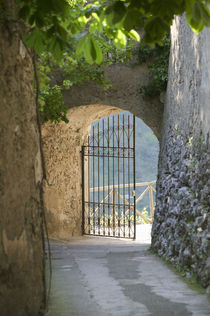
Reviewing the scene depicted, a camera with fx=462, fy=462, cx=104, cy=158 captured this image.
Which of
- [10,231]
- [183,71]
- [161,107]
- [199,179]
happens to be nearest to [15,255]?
[10,231]

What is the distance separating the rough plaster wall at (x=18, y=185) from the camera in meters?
3.37

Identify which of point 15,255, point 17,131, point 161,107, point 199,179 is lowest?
point 15,255

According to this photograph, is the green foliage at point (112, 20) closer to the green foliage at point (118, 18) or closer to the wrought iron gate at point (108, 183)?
the green foliage at point (118, 18)

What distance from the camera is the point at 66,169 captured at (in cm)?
984

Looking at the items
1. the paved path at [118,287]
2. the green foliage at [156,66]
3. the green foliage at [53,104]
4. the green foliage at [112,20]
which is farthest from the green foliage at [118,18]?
the green foliage at [156,66]

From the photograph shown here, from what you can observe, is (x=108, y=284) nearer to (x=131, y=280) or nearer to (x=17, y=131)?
(x=131, y=280)

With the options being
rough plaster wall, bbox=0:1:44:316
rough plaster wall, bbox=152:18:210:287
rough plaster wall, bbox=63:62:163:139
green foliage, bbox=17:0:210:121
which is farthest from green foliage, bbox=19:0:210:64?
rough plaster wall, bbox=63:62:163:139

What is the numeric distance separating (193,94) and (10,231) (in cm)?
345

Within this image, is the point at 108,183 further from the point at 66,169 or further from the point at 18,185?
the point at 18,185

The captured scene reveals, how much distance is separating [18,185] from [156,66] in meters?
5.87

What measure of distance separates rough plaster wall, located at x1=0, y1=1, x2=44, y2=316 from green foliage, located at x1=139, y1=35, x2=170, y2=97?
5.21m

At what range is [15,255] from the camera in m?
3.44

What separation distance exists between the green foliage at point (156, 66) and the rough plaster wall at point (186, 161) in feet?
2.58

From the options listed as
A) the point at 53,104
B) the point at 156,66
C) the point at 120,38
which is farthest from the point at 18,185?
the point at 156,66
